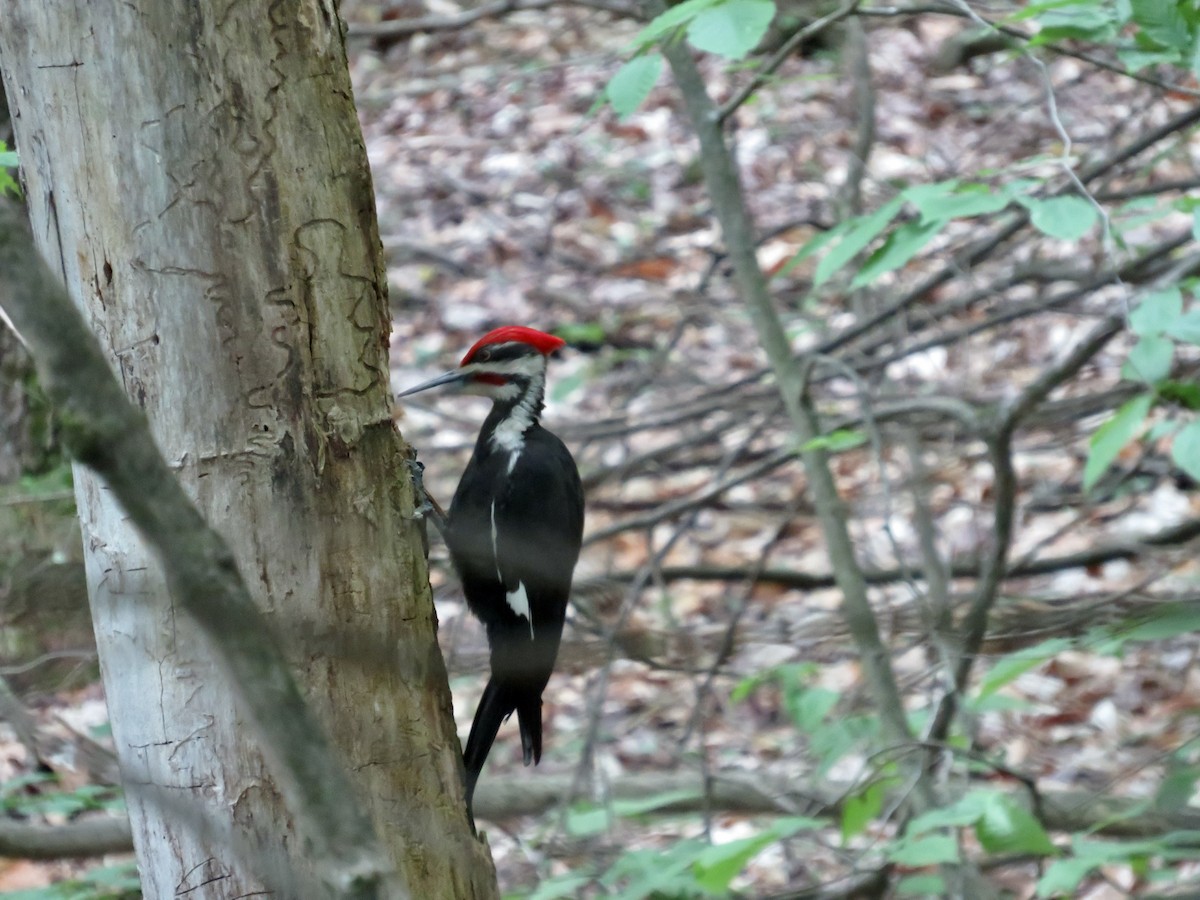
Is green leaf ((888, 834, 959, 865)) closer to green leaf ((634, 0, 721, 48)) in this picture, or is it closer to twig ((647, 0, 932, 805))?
twig ((647, 0, 932, 805))

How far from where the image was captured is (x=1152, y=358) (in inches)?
70.6

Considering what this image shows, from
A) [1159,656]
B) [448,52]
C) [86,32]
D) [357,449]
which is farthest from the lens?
[448,52]

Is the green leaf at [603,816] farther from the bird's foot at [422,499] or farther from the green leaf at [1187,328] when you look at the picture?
the green leaf at [1187,328]

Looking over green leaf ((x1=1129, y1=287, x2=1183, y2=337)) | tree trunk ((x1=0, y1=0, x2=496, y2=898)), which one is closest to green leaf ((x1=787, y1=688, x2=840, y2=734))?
green leaf ((x1=1129, y1=287, x2=1183, y2=337))

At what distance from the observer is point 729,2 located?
1854 mm

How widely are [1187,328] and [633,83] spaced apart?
99 cm

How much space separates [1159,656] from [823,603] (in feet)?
3.48

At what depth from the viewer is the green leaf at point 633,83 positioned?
7.11 feet

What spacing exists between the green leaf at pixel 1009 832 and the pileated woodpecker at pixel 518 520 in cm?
76

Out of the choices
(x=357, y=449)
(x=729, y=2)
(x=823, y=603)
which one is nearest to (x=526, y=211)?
(x=823, y=603)

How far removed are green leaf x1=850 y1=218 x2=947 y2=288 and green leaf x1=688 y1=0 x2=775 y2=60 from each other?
0.38 metres

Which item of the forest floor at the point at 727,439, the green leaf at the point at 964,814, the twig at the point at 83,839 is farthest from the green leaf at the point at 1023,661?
the twig at the point at 83,839

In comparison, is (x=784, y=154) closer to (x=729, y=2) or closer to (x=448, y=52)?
(x=448, y=52)

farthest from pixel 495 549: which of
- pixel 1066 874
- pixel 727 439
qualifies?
pixel 727 439
